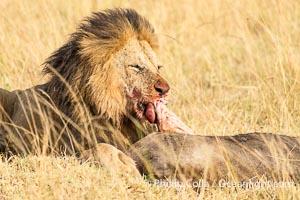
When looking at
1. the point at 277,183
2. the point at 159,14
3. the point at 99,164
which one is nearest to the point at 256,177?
the point at 277,183

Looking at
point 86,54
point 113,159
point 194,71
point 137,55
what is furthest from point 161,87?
point 194,71

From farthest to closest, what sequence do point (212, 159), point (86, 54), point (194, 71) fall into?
point (194, 71) → point (86, 54) → point (212, 159)

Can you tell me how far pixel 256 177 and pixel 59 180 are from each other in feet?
3.62

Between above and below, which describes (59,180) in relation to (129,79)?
below

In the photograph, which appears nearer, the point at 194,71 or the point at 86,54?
the point at 86,54

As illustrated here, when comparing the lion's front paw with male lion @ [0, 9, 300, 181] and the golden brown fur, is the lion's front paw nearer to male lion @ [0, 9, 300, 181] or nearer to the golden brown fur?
male lion @ [0, 9, 300, 181]

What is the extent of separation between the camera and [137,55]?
5527mm

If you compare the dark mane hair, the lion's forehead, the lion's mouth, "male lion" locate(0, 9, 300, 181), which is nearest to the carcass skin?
"male lion" locate(0, 9, 300, 181)

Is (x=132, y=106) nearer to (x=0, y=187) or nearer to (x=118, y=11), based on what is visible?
(x=118, y=11)

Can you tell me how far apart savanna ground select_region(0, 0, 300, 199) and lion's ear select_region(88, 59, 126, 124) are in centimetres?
43

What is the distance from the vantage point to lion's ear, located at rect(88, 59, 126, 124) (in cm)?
534

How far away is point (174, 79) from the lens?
26.0 feet

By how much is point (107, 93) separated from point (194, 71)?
10.2 ft

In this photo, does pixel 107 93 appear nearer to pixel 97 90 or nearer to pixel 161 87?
pixel 97 90
